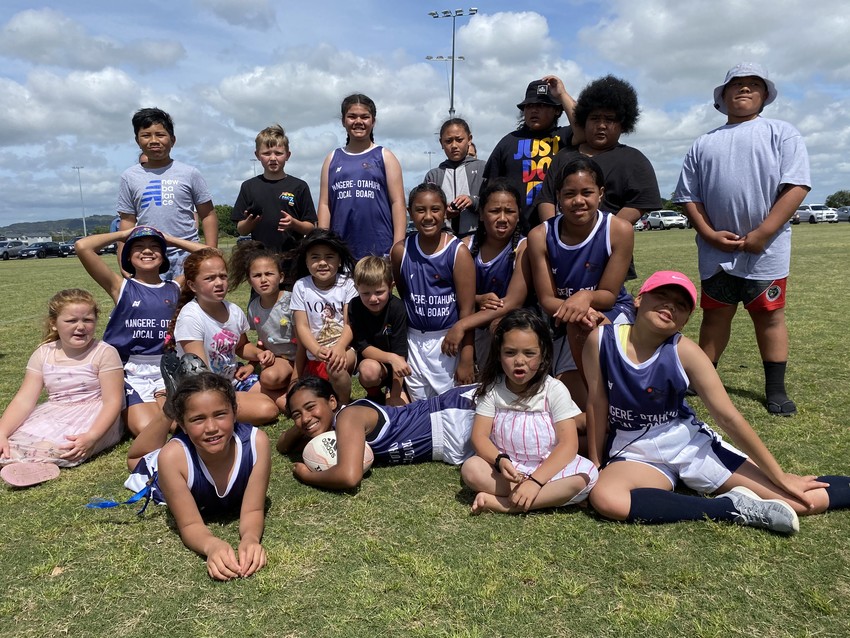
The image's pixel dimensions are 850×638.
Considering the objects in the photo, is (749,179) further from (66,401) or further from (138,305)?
(66,401)

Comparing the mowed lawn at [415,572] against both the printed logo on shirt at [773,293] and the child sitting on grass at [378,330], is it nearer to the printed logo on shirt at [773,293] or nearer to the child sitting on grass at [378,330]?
the child sitting on grass at [378,330]

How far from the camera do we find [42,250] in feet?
160

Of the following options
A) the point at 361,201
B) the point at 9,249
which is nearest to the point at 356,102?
the point at 361,201

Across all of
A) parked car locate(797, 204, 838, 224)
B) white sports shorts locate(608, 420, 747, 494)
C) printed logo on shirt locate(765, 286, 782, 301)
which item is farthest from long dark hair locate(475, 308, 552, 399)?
parked car locate(797, 204, 838, 224)

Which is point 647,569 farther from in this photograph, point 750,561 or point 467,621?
point 467,621

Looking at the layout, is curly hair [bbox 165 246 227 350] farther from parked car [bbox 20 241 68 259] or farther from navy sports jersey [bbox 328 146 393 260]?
parked car [bbox 20 241 68 259]

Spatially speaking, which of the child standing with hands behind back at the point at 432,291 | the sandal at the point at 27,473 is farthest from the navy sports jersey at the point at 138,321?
the child standing with hands behind back at the point at 432,291

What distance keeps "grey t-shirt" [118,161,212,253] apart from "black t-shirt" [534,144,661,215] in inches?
120

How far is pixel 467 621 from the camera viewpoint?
2270 millimetres

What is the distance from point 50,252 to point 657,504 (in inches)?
2232

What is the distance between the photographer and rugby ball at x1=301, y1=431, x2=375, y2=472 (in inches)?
143

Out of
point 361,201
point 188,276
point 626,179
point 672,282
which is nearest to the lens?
point 672,282

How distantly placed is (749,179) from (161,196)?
178 inches

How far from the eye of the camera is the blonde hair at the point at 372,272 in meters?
4.35
